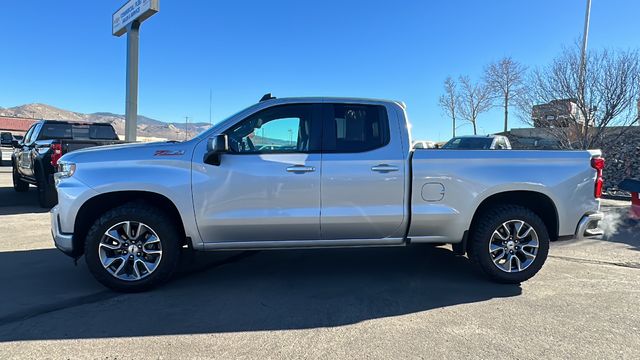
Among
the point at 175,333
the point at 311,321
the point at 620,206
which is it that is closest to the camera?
the point at 175,333

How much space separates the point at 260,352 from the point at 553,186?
3.50 meters

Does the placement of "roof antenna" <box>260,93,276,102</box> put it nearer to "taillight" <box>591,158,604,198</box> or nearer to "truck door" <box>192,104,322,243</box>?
"truck door" <box>192,104,322,243</box>

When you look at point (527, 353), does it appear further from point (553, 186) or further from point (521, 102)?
point (521, 102)

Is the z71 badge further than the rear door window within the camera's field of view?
No

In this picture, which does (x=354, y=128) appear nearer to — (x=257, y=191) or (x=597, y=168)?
(x=257, y=191)

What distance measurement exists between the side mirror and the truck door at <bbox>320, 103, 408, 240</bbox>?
100 cm

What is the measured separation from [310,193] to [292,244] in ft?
1.88

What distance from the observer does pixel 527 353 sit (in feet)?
10.9

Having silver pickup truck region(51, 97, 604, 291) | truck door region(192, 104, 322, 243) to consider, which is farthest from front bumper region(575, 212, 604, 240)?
truck door region(192, 104, 322, 243)

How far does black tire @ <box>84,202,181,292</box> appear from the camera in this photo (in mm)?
4422

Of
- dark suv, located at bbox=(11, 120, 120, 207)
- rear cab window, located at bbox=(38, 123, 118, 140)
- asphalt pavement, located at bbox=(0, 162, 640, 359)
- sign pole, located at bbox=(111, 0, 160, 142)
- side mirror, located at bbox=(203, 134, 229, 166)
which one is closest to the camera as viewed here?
asphalt pavement, located at bbox=(0, 162, 640, 359)

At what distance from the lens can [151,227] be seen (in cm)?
447

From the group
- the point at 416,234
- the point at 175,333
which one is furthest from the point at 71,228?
the point at 416,234

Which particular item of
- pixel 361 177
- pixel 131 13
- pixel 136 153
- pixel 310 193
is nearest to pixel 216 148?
pixel 136 153
